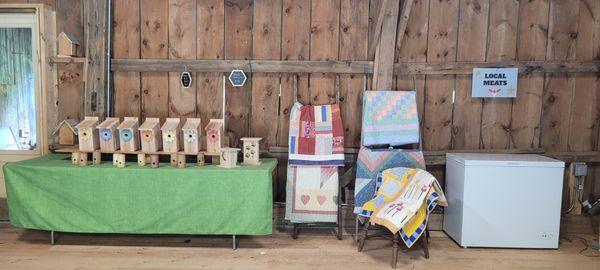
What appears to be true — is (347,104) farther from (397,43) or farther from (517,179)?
(517,179)

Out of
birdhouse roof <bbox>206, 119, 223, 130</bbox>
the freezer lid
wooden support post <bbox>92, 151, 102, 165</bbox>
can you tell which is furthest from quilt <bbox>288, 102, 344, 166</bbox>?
wooden support post <bbox>92, 151, 102, 165</bbox>

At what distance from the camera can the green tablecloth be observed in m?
3.13

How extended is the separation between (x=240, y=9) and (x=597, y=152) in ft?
10.8

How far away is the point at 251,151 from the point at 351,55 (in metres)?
1.19

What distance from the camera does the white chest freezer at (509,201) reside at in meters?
3.19

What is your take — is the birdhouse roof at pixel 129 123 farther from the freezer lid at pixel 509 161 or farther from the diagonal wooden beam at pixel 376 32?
the freezer lid at pixel 509 161

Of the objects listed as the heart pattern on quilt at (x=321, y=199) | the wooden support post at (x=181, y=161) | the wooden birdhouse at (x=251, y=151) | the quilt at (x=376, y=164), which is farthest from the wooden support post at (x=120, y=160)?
the quilt at (x=376, y=164)

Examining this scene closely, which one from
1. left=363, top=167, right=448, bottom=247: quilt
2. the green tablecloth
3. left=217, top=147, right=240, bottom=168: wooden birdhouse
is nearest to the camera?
left=363, top=167, right=448, bottom=247: quilt

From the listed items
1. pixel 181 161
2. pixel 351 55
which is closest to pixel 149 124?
pixel 181 161

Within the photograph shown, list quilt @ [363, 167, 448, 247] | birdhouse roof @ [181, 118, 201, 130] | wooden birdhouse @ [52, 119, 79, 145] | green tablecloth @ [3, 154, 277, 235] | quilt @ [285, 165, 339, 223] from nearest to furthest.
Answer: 1. quilt @ [363, 167, 448, 247]
2. green tablecloth @ [3, 154, 277, 235]
3. birdhouse roof @ [181, 118, 201, 130]
4. quilt @ [285, 165, 339, 223]
5. wooden birdhouse @ [52, 119, 79, 145]

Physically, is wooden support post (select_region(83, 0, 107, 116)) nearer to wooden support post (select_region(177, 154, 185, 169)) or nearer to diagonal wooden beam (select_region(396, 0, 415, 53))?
wooden support post (select_region(177, 154, 185, 169))

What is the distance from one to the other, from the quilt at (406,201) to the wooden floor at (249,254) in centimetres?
29

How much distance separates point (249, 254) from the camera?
316cm

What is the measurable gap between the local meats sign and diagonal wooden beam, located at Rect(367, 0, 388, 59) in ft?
2.86
